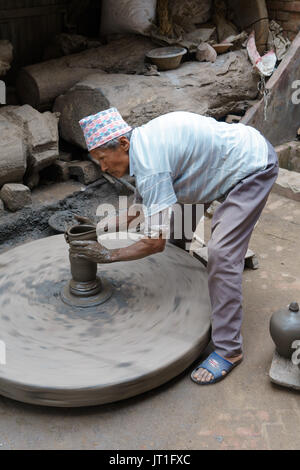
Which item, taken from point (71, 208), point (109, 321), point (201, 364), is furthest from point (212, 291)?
point (71, 208)

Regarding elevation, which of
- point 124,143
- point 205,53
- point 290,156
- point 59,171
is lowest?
point 290,156

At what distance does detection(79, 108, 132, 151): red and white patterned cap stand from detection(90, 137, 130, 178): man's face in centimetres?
4

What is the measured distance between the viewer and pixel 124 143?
263cm

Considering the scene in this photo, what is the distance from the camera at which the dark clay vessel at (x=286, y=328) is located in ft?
8.68

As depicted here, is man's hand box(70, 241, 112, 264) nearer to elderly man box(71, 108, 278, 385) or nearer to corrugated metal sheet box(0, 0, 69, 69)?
elderly man box(71, 108, 278, 385)

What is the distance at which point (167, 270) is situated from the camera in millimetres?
3307

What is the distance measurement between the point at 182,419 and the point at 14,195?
8.17 ft

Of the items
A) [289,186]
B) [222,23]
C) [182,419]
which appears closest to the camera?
[182,419]

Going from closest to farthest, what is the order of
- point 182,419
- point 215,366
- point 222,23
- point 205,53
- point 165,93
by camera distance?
point 182,419 → point 215,366 → point 165,93 → point 205,53 → point 222,23

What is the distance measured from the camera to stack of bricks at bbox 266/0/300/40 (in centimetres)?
616

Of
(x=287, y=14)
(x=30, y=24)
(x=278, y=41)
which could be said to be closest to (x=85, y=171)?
Result: (x=30, y=24)

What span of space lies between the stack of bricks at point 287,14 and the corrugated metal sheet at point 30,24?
2.59 m

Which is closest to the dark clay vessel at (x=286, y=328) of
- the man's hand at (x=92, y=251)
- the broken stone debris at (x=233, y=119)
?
the man's hand at (x=92, y=251)

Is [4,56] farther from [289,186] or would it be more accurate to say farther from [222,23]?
[222,23]
